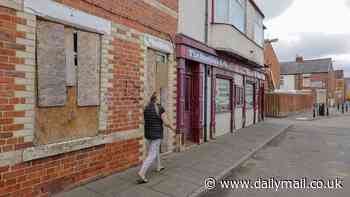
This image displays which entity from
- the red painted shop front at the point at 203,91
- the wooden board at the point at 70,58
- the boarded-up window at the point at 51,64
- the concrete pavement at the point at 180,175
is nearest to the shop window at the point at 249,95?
the red painted shop front at the point at 203,91

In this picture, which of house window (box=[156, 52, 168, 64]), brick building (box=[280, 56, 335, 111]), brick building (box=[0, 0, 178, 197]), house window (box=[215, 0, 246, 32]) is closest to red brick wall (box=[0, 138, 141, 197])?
brick building (box=[0, 0, 178, 197])

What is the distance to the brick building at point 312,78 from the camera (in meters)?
45.6

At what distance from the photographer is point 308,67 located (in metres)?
48.7

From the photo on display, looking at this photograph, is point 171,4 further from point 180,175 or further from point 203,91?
point 180,175

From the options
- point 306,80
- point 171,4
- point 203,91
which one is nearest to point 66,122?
point 171,4

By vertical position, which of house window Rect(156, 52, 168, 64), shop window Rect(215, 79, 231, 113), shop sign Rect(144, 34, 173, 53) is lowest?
shop window Rect(215, 79, 231, 113)

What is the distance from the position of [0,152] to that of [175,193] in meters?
2.80

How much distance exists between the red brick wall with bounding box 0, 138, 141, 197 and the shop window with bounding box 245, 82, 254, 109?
388 inches

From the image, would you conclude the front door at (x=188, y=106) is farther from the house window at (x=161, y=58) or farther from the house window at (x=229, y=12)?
the house window at (x=229, y=12)

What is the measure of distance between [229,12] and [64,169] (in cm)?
842

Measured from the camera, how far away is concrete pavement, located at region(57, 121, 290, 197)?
4.31 metres

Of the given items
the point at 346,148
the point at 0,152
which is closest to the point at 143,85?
the point at 0,152

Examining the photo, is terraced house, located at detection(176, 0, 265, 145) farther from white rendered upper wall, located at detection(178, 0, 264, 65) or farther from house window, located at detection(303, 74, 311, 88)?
house window, located at detection(303, 74, 311, 88)

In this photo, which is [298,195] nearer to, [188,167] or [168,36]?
[188,167]
